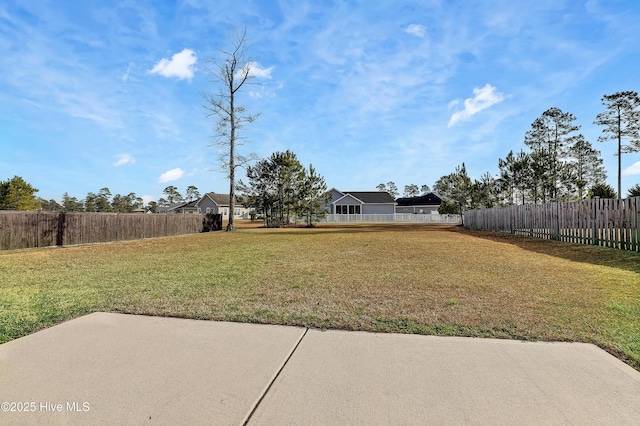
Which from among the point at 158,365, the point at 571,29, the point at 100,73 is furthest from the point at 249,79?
the point at 158,365

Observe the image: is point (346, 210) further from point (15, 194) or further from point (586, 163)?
point (15, 194)

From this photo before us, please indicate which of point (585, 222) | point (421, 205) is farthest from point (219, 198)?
point (585, 222)

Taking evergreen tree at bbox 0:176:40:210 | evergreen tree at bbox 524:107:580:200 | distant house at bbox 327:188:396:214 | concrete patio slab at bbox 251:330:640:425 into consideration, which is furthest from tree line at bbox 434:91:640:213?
evergreen tree at bbox 0:176:40:210

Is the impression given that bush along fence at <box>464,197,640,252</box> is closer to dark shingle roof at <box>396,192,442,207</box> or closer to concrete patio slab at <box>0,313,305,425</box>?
concrete patio slab at <box>0,313,305,425</box>

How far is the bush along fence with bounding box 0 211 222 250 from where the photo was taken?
1220cm

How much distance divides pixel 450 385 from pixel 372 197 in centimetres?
5061

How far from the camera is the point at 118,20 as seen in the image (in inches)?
355

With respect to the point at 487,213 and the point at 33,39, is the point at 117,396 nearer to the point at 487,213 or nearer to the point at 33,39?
the point at 33,39

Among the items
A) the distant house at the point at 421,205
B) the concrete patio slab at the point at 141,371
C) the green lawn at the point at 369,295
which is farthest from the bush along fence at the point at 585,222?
the distant house at the point at 421,205

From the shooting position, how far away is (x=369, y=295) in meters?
4.51

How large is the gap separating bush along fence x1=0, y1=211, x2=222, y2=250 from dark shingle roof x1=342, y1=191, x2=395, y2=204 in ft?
112

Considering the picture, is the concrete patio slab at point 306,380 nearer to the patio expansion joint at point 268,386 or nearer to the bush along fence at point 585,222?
the patio expansion joint at point 268,386

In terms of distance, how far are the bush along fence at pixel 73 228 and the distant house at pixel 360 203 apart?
3141cm

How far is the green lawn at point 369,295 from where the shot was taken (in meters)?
3.28
